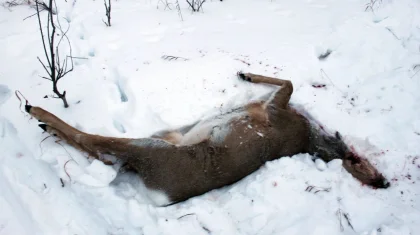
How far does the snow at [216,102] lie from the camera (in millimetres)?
2939

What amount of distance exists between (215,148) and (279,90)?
1.18m

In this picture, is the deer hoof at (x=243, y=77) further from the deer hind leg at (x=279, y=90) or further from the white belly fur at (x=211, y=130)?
→ the white belly fur at (x=211, y=130)

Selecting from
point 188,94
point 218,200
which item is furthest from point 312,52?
point 218,200

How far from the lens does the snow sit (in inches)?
116

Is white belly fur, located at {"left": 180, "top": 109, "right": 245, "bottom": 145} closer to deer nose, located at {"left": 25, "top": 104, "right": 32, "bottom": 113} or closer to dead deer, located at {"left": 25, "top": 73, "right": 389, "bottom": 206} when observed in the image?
dead deer, located at {"left": 25, "top": 73, "right": 389, "bottom": 206}

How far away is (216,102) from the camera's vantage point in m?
3.85

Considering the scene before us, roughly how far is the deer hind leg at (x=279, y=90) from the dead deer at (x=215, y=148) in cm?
12

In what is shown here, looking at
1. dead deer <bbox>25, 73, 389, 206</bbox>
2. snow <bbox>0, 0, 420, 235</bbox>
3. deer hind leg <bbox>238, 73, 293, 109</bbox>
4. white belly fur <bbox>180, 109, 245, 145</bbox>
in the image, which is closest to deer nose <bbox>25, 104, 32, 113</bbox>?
dead deer <bbox>25, 73, 389, 206</bbox>

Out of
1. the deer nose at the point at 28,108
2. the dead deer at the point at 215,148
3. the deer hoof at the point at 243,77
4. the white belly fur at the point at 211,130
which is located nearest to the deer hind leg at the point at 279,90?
the deer hoof at the point at 243,77

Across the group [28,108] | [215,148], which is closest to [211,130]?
[215,148]

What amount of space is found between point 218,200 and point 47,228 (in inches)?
55.1

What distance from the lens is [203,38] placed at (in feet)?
15.1

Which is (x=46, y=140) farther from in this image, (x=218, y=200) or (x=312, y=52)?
(x=312, y=52)

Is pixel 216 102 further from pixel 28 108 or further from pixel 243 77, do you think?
pixel 28 108
